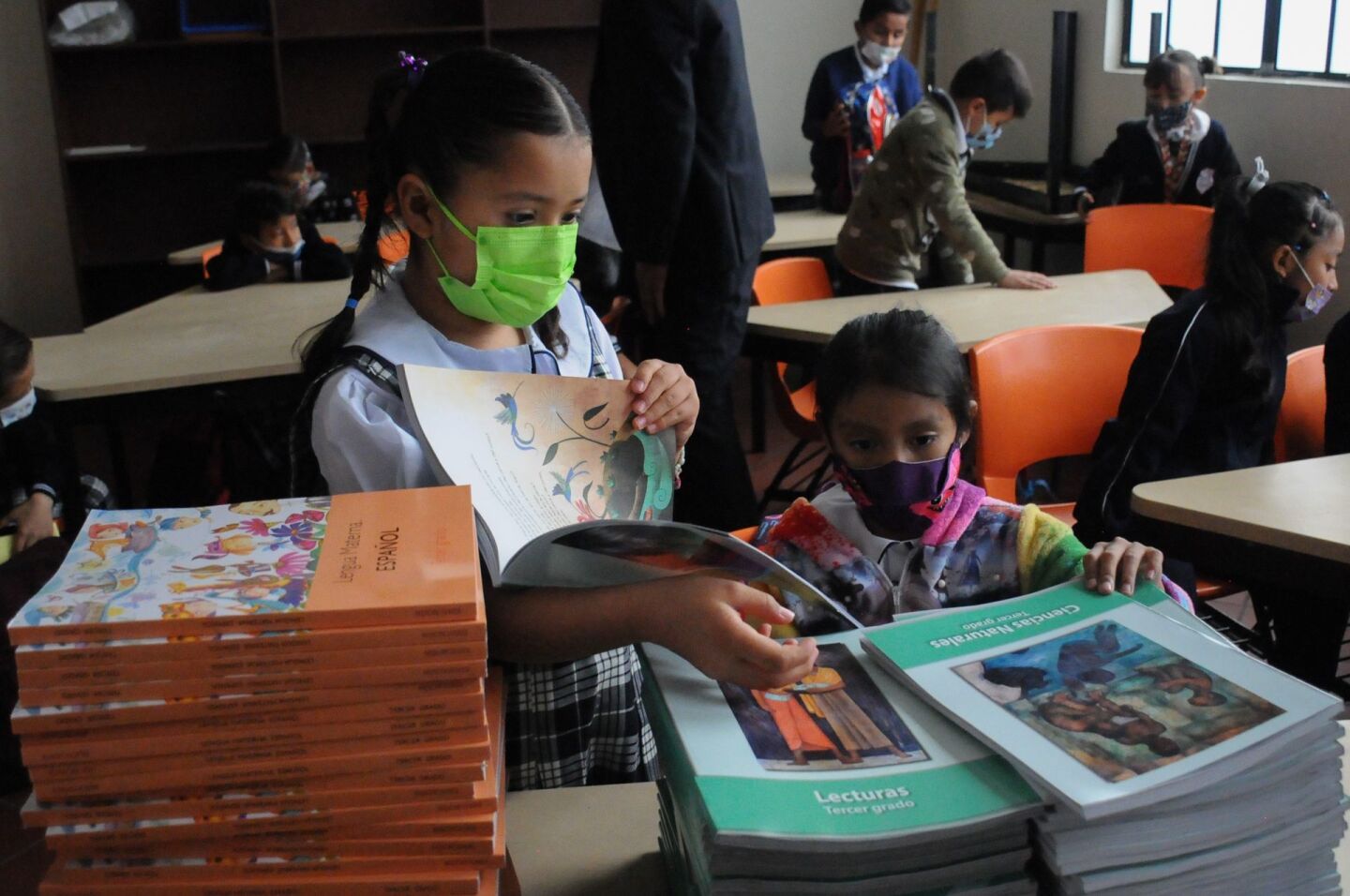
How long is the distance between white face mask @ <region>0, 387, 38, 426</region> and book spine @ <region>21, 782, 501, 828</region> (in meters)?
2.26

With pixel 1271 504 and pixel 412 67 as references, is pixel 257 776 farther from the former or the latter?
pixel 1271 504

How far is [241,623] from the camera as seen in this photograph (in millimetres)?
601

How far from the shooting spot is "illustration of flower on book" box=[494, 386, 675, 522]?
38.8 inches

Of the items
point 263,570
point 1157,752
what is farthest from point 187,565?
point 1157,752

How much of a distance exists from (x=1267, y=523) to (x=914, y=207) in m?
2.24

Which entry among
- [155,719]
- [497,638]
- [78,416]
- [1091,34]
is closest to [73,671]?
[155,719]

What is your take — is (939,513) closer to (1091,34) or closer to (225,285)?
(225,285)

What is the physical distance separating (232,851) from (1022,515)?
2.83ft

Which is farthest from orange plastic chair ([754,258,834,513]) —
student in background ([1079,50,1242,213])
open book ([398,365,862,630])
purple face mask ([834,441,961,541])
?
open book ([398,365,862,630])

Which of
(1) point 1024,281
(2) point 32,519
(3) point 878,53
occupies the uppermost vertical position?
(3) point 878,53

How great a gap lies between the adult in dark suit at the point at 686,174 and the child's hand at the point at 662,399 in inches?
69.8

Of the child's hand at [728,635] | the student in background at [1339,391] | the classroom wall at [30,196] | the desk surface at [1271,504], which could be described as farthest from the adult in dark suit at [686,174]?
the classroom wall at [30,196]

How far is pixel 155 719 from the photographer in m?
0.61

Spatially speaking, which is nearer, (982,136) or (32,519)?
(32,519)
